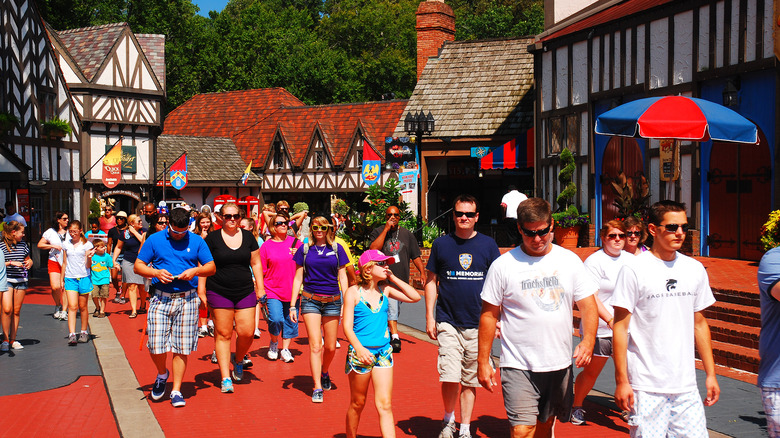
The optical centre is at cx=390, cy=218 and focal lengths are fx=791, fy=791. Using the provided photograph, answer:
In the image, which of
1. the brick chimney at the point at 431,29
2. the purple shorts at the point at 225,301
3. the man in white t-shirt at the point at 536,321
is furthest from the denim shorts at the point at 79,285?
the brick chimney at the point at 431,29

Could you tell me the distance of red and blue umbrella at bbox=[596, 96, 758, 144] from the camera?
34.1ft


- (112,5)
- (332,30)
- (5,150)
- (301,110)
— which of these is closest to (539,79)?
(5,150)

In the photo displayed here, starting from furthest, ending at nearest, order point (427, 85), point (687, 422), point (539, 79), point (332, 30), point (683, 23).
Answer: point (332, 30)
point (427, 85)
point (539, 79)
point (683, 23)
point (687, 422)

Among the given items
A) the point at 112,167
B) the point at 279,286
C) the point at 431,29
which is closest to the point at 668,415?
the point at 279,286

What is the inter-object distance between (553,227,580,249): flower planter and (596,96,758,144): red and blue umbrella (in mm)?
8950

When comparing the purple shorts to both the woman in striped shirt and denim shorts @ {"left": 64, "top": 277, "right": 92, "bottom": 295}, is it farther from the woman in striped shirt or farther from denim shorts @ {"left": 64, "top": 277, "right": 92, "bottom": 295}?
denim shorts @ {"left": 64, "top": 277, "right": 92, "bottom": 295}

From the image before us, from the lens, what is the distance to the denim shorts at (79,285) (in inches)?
473

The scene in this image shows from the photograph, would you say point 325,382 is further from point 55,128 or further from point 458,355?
point 55,128

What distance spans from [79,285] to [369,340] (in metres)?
7.44

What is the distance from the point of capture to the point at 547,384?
5008mm

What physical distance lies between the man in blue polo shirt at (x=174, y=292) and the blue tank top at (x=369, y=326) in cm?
243

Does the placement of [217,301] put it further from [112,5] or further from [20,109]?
[112,5]

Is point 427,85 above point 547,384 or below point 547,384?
above

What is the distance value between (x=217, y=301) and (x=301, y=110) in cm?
3779
